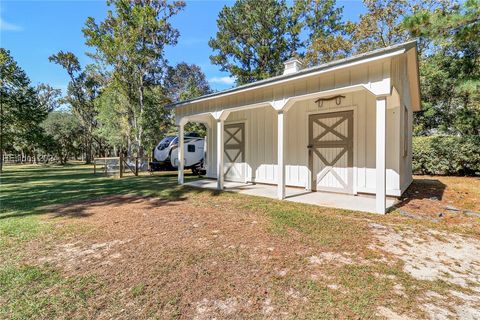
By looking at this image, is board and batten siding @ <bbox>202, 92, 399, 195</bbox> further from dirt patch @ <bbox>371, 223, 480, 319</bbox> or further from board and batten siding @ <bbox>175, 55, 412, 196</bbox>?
dirt patch @ <bbox>371, 223, 480, 319</bbox>

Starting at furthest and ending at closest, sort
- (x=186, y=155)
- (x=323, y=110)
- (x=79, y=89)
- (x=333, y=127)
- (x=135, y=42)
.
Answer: (x=79, y=89) → (x=135, y=42) → (x=186, y=155) → (x=323, y=110) → (x=333, y=127)

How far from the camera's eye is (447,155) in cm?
983

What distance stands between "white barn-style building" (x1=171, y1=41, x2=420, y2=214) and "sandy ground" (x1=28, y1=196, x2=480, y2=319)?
1.74 m

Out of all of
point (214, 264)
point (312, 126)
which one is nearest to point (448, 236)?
point (214, 264)

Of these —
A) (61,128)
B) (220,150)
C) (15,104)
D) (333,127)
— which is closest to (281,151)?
(333,127)

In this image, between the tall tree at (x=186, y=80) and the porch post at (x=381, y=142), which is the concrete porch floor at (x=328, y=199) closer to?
the porch post at (x=381, y=142)

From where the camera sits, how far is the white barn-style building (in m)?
4.39

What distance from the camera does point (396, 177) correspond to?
5602mm

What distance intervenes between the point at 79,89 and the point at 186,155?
22669mm

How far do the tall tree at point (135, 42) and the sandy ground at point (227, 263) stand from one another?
13124 mm

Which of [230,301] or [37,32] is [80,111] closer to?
[37,32]

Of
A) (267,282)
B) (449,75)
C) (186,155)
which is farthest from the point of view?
(449,75)

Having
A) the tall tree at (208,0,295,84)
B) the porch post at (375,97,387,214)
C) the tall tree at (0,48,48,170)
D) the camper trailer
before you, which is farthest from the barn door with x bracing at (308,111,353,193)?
the tall tree at (0,48,48,170)

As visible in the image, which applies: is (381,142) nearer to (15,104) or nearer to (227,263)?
(227,263)
